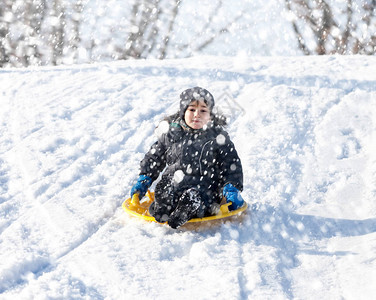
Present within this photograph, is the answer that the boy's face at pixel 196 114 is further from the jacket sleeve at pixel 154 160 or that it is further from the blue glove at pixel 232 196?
the blue glove at pixel 232 196

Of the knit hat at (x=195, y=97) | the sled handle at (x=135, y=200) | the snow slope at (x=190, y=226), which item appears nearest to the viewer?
the snow slope at (x=190, y=226)

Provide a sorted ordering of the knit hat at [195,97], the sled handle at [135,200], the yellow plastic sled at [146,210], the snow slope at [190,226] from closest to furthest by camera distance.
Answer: the snow slope at [190,226]
the yellow plastic sled at [146,210]
the knit hat at [195,97]
the sled handle at [135,200]

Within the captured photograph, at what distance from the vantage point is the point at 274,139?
4.34 m

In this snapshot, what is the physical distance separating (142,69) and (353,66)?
3.14m

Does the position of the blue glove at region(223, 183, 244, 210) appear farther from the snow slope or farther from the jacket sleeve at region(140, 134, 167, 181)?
the jacket sleeve at region(140, 134, 167, 181)

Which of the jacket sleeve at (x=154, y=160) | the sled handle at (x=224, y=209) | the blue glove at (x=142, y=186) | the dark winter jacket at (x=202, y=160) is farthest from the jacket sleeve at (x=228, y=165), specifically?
the blue glove at (x=142, y=186)

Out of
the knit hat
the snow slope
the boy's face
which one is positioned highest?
the knit hat

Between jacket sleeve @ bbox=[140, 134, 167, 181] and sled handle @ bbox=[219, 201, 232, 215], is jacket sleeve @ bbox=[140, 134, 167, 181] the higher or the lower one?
the higher one

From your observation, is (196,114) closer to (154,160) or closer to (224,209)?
(154,160)

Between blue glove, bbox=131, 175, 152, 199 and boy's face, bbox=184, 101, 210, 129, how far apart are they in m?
0.49

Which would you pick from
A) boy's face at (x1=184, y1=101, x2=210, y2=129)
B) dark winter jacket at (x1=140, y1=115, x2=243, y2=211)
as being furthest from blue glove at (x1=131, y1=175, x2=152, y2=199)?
boy's face at (x1=184, y1=101, x2=210, y2=129)

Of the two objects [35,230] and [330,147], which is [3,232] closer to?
[35,230]

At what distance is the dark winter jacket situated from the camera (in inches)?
109

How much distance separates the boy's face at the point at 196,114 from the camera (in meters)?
2.75
